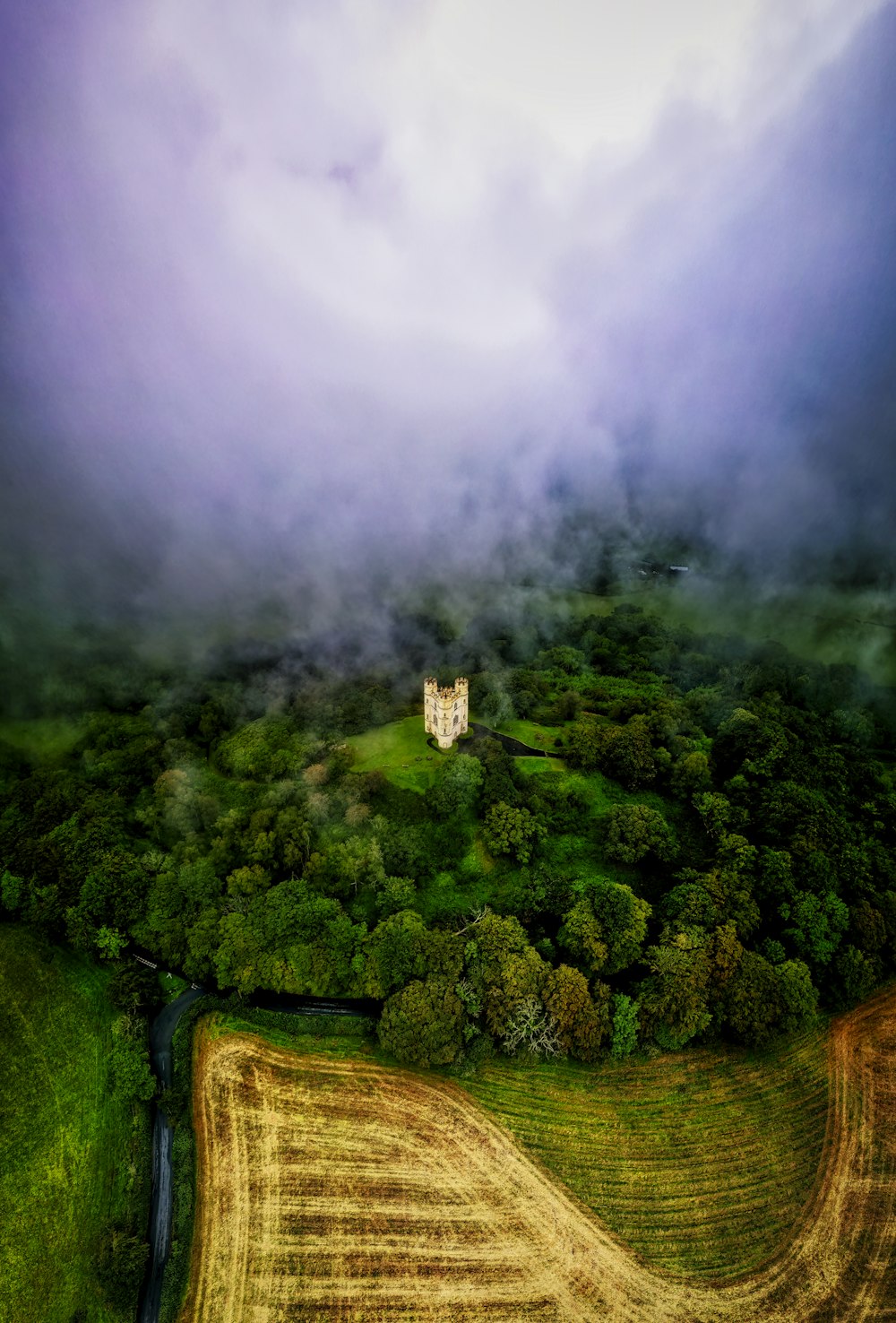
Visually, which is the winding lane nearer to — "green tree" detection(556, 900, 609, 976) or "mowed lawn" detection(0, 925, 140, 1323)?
"mowed lawn" detection(0, 925, 140, 1323)

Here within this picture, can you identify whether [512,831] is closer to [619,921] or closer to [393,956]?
[619,921]

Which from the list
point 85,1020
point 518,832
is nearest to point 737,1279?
point 518,832

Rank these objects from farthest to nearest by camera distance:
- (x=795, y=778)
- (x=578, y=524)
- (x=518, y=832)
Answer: (x=578, y=524), (x=795, y=778), (x=518, y=832)

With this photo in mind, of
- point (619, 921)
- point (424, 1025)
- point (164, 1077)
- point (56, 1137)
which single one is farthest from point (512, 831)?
point (56, 1137)

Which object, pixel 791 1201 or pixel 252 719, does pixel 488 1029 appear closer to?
pixel 791 1201

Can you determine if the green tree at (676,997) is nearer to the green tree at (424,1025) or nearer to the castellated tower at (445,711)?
the green tree at (424,1025)

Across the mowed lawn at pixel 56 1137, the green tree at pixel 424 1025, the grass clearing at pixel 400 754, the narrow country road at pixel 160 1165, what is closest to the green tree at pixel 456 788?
the grass clearing at pixel 400 754

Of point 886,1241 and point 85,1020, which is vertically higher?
point 85,1020
